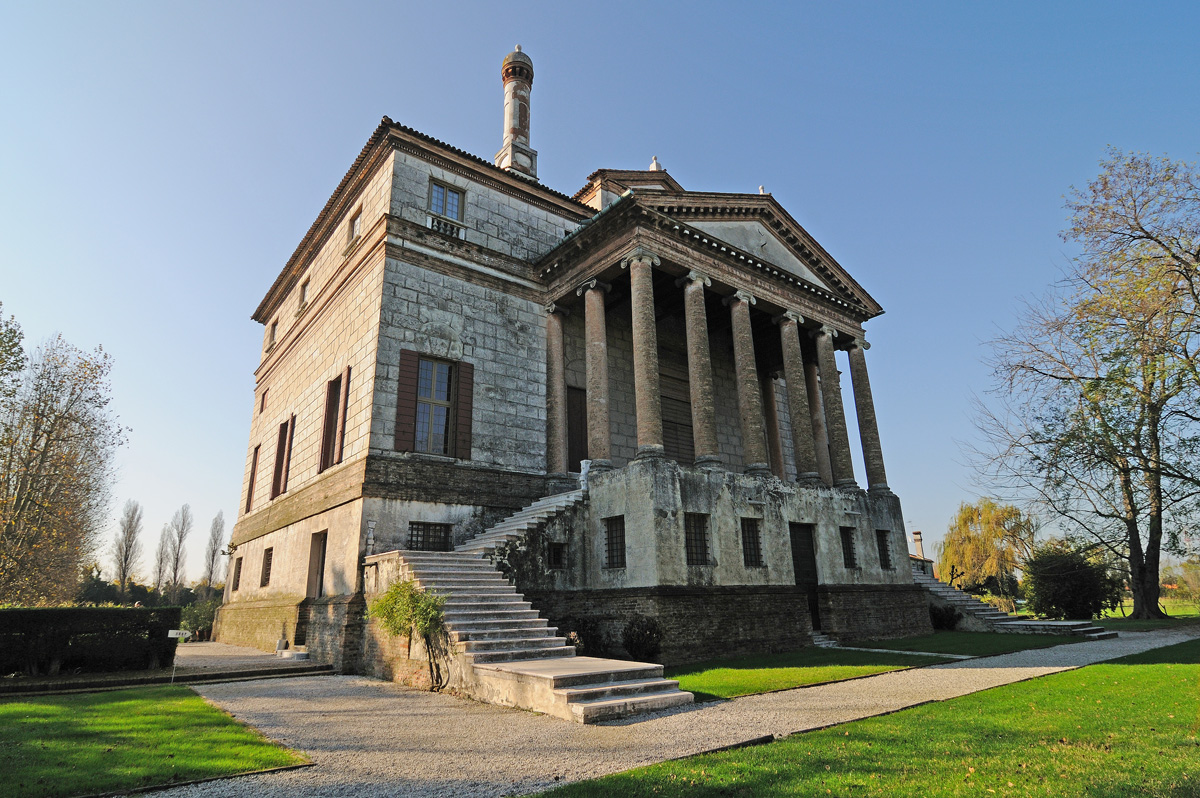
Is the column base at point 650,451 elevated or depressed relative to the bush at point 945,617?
elevated

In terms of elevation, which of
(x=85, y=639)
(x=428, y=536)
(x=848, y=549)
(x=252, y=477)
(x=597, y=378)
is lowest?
(x=85, y=639)

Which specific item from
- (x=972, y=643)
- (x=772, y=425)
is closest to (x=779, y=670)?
(x=972, y=643)

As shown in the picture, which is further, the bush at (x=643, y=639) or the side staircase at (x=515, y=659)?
the bush at (x=643, y=639)

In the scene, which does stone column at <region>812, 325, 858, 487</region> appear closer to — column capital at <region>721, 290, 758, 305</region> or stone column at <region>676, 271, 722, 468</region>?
column capital at <region>721, 290, 758, 305</region>

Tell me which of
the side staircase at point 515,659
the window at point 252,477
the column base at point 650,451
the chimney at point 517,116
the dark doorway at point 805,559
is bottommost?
the side staircase at point 515,659

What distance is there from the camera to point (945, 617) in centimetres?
2177

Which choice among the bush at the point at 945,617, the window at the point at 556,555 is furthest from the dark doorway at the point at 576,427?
the bush at the point at 945,617

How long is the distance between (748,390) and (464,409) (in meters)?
8.46

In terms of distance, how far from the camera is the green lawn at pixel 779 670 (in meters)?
10.1

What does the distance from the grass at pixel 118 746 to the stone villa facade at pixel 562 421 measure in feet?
14.1

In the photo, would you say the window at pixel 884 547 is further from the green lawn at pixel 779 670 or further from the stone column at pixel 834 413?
the green lawn at pixel 779 670

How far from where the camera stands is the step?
765 centimetres

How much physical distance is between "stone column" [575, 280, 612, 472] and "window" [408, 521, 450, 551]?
434cm

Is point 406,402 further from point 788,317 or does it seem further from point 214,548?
point 214,548
